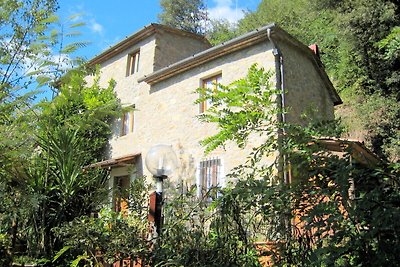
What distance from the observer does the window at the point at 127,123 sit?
14.1 m

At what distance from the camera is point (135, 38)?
14.7 m

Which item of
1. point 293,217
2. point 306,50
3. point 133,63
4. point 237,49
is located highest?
point 133,63

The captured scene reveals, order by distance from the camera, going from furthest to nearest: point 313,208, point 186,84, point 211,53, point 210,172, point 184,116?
1. point 186,84
2. point 184,116
3. point 211,53
4. point 210,172
5. point 313,208

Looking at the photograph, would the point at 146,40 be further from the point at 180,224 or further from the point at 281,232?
the point at 281,232

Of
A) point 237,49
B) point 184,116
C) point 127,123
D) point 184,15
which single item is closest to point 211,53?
point 237,49

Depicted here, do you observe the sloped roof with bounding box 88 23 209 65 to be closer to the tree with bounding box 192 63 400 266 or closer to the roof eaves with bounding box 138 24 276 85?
the roof eaves with bounding box 138 24 276 85

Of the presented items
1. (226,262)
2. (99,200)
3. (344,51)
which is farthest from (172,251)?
(344,51)

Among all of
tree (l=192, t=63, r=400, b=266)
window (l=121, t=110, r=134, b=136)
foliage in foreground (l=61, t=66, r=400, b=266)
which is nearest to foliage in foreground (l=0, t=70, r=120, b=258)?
foliage in foreground (l=61, t=66, r=400, b=266)

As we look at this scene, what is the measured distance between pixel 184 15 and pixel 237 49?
92.8 ft

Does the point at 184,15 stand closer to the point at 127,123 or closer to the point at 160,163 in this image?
the point at 127,123

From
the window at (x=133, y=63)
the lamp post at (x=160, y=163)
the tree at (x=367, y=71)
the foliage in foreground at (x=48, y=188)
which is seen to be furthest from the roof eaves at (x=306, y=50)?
the lamp post at (x=160, y=163)

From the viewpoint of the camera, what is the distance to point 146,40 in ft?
47.3

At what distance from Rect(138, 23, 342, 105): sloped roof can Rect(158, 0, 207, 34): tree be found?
80.2 feet

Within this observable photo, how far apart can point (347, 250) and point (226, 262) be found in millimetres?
1063
